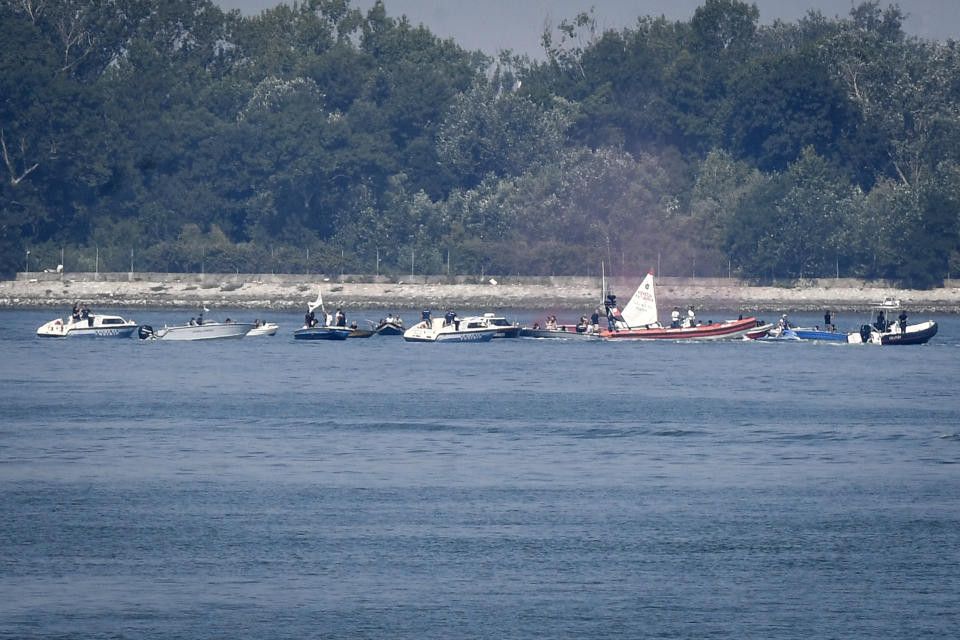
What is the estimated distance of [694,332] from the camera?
11662 centimetres

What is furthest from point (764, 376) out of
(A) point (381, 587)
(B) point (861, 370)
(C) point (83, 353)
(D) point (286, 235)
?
(D) point (286, 235)

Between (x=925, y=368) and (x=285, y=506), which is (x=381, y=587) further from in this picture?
(x=925, y=368)

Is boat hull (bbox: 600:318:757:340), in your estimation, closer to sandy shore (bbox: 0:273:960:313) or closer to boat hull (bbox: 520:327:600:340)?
boat hull (bbox: 520:327:600:340)

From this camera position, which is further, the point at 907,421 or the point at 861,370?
the point at 861,370

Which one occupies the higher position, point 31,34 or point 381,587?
point 31,34

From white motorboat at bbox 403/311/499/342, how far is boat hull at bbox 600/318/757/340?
26.9 feet

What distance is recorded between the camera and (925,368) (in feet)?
321

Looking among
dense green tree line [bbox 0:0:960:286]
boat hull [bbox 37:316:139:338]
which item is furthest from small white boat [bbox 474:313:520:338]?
dense green tree line [bbox 0:0:960:286]

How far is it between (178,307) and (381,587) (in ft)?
458

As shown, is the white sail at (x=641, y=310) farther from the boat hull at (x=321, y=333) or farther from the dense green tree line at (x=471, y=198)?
the dense green tree line at (x=471, y=198)

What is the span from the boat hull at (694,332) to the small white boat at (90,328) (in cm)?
3392

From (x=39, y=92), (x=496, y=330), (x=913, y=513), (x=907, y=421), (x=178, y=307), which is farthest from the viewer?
(x=39, y=92)

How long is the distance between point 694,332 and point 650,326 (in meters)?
3.53

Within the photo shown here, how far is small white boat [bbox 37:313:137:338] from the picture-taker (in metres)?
119
